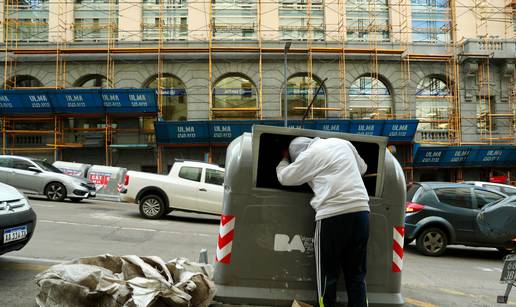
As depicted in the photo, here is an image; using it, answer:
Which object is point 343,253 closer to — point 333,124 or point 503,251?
point 503,251

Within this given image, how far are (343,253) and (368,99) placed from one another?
22.9m

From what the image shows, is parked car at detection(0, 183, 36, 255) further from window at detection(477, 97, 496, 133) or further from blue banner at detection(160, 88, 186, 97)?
window at detection(477, 97, 496, 133)

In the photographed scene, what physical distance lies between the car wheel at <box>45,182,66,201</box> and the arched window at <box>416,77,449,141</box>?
1979 cm

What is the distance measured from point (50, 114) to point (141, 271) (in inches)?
881

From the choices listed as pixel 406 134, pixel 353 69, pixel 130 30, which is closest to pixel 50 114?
pixel 130 30

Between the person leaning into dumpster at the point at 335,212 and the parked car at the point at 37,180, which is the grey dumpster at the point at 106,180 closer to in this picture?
the parked car at the point at 37,180

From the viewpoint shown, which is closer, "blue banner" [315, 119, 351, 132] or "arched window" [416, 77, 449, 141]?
"blue banner" [315, 119, 351, 132]

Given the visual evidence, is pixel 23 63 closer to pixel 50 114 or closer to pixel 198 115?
pixel 50 114

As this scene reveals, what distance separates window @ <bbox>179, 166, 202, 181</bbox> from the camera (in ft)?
40.7

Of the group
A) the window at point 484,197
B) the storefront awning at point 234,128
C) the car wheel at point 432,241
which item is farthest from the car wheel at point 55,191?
the window at point 484,197

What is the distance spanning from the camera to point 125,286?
339 cm

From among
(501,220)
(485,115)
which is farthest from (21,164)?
(485,115)

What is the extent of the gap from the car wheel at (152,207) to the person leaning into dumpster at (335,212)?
30.5 feet

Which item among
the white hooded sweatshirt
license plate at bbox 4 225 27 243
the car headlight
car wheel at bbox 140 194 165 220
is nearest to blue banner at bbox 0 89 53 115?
car wheel at bbox 140 194 165 220
